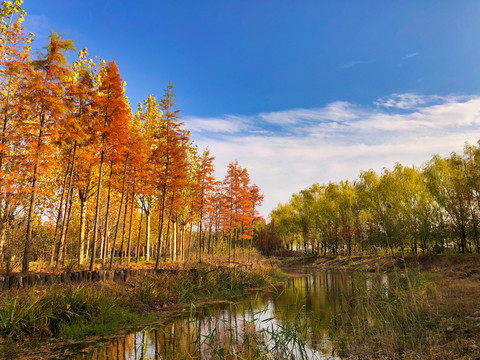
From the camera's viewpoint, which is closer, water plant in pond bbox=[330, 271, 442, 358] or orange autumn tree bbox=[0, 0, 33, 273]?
water plant in pond bbox=[330, 271, 442, 358]

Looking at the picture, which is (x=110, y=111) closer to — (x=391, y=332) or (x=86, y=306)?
(x=86, y=306)

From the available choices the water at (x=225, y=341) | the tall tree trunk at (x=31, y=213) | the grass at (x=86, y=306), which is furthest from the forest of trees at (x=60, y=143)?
the water at (x=225, y=341)

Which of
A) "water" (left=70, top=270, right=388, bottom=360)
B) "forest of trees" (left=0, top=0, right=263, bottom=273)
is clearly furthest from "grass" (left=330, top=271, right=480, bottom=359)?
"forest of trees" (left=0, top=0, right=263, bottom=273)

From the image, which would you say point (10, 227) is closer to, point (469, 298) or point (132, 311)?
point (132, 311)

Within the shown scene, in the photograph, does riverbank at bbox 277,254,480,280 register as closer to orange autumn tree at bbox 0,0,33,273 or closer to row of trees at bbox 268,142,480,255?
row of trees at bbox 268,142,480,255

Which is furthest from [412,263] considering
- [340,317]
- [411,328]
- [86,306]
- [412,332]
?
[86,306]

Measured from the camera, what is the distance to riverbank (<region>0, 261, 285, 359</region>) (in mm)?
7242

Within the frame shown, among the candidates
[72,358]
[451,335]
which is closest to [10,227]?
[72,358]

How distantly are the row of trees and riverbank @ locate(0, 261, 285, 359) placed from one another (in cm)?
952

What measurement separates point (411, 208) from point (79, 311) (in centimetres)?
3476

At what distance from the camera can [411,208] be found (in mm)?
34156

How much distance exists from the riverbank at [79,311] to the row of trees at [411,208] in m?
9.52

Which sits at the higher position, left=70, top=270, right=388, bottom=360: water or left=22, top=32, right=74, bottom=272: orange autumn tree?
left=22, top=32, right=74, bottom=272: orange autumn tree

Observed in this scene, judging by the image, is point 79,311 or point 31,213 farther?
point 31,213
